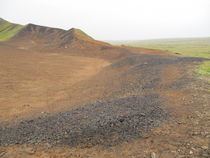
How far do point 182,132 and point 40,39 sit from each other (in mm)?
46387

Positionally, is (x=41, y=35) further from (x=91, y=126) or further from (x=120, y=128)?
(x=120, y=128)

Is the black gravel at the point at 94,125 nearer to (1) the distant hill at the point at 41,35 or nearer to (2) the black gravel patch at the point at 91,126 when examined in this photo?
(2) the black gravel patch at the point at 91,126

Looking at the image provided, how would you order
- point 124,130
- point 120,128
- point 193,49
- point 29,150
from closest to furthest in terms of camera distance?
point 29,150 < point 124,130 < point 120,128 < point 193,49

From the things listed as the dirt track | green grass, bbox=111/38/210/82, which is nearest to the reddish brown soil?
the dirt track

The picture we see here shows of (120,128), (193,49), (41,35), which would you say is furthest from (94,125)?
(193,49)

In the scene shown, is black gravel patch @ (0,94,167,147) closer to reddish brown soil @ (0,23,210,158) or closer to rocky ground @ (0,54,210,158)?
rocky ground @ (0,54,210,158)

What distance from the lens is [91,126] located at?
5.48 m

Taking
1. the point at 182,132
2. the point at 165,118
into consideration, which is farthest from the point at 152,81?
the point at 182,132

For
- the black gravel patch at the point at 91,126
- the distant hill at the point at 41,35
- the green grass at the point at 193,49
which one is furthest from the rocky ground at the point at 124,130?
Answer: the distant hill at the point at 41,35

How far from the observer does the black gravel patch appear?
4.91 m

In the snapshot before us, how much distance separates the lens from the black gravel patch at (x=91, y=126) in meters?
4.91

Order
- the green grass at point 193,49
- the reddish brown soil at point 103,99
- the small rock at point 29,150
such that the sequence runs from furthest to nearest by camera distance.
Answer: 1. the green grass at point 193,49
2. the small rock at point 29,150
3. the reddish brown soil at point 103,99

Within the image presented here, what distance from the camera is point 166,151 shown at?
→ 3.94 meters

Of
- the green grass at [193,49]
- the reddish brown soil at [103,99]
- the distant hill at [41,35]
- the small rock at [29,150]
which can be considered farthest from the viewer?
the distant hill at [41,35]
